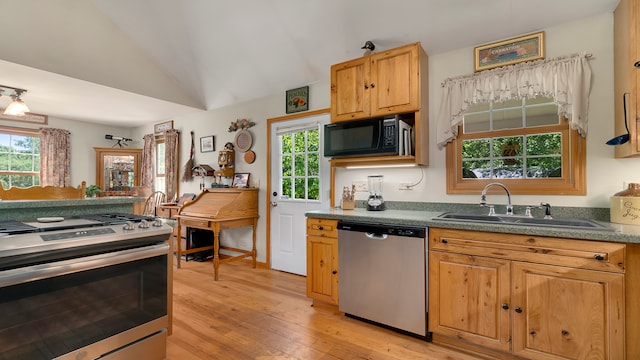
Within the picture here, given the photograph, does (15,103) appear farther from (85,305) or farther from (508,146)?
(508,146)

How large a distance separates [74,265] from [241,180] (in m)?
2.92

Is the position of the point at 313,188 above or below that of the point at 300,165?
below

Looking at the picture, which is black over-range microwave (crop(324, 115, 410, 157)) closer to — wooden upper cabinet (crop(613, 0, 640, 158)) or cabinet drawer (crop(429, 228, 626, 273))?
cabinet drawer (crop(429, 228, 626, 273))

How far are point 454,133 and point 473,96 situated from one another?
0.34 metres

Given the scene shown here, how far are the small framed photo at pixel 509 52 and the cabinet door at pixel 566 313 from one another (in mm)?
1646

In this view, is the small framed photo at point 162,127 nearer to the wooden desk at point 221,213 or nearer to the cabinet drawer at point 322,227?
the wooden desk at point 221,213

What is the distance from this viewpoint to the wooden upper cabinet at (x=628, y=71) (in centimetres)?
177

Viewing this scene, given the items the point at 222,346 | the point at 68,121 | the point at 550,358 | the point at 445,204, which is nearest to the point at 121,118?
the point at 68,121

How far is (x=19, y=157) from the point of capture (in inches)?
201

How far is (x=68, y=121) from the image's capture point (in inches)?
220

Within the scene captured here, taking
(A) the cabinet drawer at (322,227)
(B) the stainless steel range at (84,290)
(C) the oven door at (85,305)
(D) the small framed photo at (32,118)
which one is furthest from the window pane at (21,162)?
(A) the cabinet drawer at (322,227)

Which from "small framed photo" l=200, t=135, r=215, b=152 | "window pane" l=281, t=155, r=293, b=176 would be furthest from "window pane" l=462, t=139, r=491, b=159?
"small framed photo" l=200, t=135, r=215, b=152

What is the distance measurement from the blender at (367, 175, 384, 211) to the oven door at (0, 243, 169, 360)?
70.1 inches

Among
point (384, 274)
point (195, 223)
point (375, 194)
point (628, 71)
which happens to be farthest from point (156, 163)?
point (628, 71)
